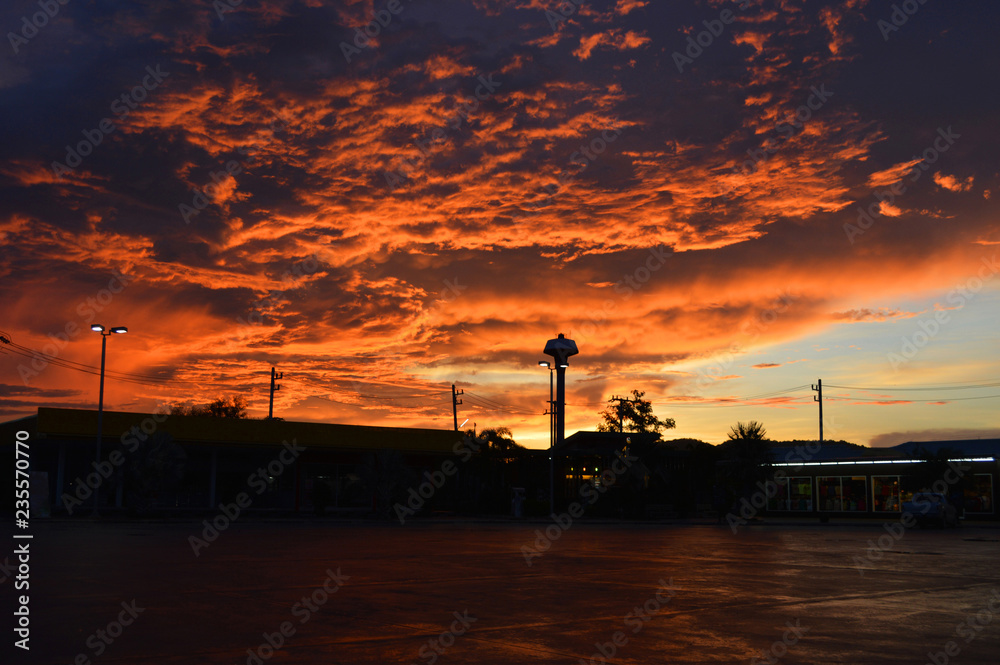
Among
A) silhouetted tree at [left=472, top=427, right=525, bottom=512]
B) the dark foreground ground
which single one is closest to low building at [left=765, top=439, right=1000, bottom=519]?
silhouetted tree at [left=472, top=427, right=525, bottom=512]

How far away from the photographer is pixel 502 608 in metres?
11.0

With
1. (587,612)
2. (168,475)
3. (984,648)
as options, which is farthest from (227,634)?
(168,475)

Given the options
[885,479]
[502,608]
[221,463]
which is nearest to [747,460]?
[885,479]

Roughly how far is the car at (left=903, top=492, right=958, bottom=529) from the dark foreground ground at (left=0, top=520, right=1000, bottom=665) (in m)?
21.4

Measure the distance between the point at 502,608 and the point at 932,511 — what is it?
1393 inches

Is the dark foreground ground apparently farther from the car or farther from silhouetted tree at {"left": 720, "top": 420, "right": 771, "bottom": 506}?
silhouetted tree at {"left": 720, "top": 420, "right": 771, "bottom": 506}

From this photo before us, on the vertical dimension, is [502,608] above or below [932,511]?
above

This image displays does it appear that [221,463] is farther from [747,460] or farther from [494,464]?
[747,460]

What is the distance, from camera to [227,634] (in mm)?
8734

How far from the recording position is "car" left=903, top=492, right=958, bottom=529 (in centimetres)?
3981

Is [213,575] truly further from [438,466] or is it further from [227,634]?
[438,466]

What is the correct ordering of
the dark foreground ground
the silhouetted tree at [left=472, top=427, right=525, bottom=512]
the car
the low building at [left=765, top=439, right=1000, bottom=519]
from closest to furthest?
the dark foreground ground < the car < the low building at [left=765, top=439, right=1000, bottom=519] < the silhouetted tree at [left=472, top=427, right=525, bottom=512]

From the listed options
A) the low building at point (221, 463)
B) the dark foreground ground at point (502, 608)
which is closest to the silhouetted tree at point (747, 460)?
the low building at point (221, 463)

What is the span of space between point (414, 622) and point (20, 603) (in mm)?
4953
